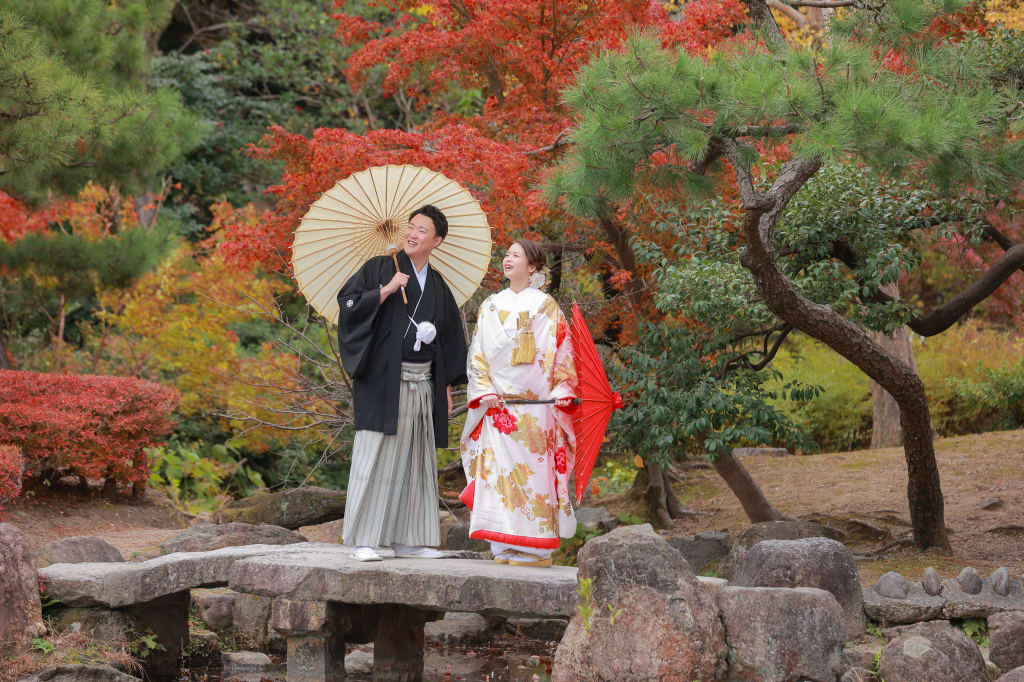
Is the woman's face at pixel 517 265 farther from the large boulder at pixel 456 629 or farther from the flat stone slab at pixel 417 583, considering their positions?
the large boulder at pixel 456 629

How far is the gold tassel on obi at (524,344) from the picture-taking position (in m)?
5.38

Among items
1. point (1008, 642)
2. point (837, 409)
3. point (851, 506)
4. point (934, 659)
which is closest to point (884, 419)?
point (837, 409)

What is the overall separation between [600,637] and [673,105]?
237 cm

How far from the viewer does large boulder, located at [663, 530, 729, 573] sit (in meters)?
6.98

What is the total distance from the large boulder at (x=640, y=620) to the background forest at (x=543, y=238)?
6.23ft

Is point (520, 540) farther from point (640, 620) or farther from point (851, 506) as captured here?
point (851, 506)

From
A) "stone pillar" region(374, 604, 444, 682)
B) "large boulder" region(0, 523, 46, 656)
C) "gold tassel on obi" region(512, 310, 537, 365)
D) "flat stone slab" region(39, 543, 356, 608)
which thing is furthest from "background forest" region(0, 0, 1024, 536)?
"large boulder" region(0, 523, 46, 656)

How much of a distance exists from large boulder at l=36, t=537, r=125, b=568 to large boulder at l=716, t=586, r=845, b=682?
4057mm

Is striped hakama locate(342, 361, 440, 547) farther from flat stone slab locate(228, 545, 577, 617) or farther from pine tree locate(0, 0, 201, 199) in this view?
pine tree locate(0, 0, 201, 199)

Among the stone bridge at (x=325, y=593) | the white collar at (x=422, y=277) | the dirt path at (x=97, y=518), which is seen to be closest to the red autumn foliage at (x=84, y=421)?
the dirt path at (x=97, y=518)

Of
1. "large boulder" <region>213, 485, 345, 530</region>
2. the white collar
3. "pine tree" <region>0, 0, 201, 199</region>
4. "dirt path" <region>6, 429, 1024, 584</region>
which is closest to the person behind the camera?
the white collar

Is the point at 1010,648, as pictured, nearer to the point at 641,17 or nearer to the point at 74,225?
the point at 641,17

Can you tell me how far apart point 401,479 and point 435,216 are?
138 centimetres

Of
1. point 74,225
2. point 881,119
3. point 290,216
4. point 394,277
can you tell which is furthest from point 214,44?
point 881,119
